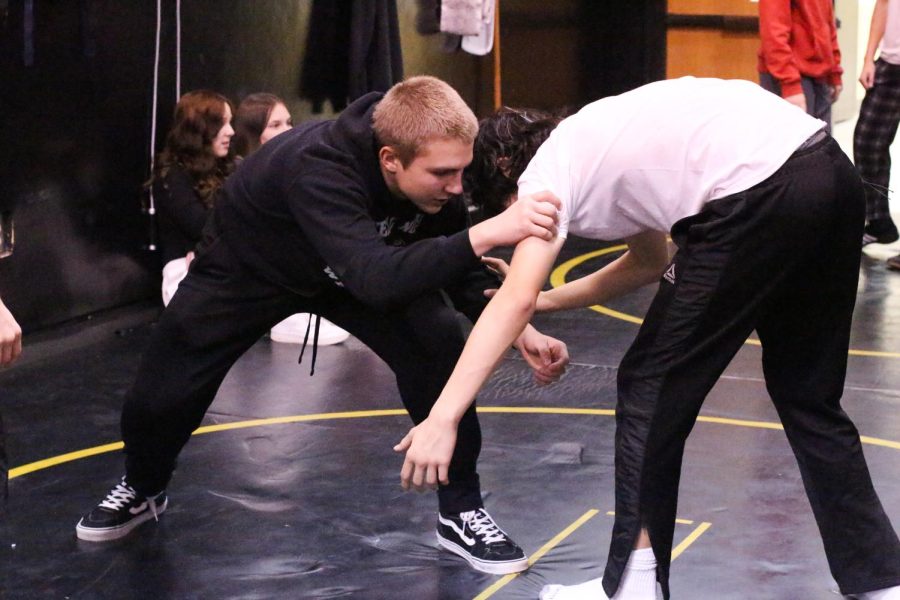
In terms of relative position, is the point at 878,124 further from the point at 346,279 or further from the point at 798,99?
the point at 346,279

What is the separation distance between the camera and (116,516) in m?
4.02

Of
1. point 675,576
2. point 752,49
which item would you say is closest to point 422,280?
point 675,576

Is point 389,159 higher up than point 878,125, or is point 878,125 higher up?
point 389,159

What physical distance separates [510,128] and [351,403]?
7.82 feet

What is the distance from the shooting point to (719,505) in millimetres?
4133

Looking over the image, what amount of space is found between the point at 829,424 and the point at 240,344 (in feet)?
5.45

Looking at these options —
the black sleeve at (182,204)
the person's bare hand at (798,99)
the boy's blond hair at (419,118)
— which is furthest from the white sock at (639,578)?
the person's bare hand at (798,99)

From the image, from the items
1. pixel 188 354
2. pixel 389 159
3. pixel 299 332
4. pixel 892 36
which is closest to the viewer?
pixel 389 159

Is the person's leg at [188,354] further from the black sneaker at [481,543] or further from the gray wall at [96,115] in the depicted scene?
the gray wall at [96,115]

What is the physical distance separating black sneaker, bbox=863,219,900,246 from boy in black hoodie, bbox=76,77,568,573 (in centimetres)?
491

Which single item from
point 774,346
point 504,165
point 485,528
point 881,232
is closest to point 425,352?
point 485,528

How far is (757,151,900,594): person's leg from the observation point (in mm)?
3168

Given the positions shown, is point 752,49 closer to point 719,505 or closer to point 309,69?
point 309,69

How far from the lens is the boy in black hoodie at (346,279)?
10.7 ft
